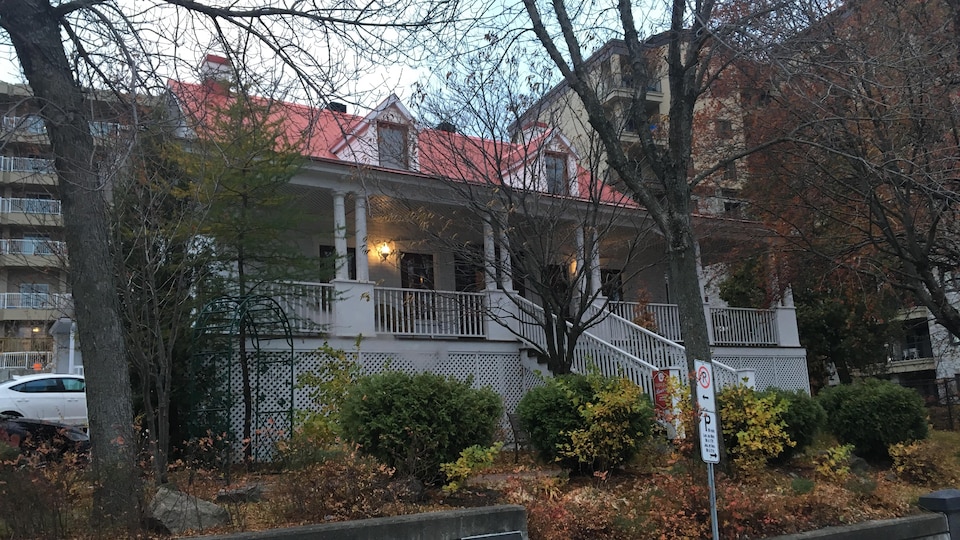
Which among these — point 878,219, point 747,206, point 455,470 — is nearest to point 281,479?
point 455,470

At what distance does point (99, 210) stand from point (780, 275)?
1582 centimetres

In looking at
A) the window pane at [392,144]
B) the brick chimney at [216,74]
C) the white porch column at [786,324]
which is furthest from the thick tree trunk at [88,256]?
the white porch column at [786,324]

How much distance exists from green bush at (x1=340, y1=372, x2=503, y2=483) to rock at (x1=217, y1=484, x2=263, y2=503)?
96cm

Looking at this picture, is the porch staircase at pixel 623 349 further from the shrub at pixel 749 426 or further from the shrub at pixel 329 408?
the shrub at pixel 329 408

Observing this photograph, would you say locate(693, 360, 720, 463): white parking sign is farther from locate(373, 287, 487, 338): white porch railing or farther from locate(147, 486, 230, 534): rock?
locate(373, 287, 487, 338): white porch railing

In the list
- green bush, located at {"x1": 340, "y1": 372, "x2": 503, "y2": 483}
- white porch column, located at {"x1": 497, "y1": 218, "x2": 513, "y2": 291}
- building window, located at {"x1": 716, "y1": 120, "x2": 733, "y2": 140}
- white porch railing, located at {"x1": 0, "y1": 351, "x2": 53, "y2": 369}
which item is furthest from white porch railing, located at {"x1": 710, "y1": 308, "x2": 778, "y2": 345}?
white porch railing, located at {"x1": 0, "y1": 351, "x2": 53, "y2": 369}

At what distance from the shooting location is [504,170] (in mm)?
13336

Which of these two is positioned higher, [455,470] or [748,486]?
[455,470]

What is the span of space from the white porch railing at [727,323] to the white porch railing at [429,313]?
3.65 m

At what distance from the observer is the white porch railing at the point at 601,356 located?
12961 mm

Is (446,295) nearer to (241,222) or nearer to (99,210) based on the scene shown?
(241,222)

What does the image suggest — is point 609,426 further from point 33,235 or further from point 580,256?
point 33,235

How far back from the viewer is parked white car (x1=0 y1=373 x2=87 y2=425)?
15.1 metres

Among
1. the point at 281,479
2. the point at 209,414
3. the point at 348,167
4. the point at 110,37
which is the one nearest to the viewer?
the point at 281,479
